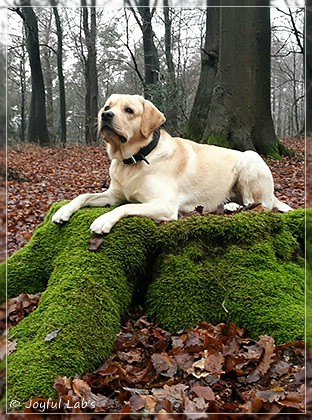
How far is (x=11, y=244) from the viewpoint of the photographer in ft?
10.7

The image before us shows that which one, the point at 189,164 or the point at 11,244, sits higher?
the point at 189,164

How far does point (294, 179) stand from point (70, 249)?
1.55 m

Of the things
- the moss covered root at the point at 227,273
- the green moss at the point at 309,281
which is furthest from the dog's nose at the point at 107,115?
the green moss at the point at 309,281

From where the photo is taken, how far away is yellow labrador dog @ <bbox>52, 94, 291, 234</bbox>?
9.80ft

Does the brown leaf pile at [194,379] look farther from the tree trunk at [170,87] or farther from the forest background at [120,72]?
the tree trunk at [170,87]

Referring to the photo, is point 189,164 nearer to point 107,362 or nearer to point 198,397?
point 107,362

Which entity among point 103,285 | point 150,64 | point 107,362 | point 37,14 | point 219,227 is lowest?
point 107,362

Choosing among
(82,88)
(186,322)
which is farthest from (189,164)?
(186,322)

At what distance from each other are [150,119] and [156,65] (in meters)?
0.34

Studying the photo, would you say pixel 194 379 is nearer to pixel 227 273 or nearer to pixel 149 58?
pixel 227 273

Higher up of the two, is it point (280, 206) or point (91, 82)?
point (91, 82)

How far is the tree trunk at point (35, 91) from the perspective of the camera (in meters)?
2.77

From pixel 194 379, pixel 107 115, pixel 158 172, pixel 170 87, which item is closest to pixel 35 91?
pixel 107 115

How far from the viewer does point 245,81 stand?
2947mm
